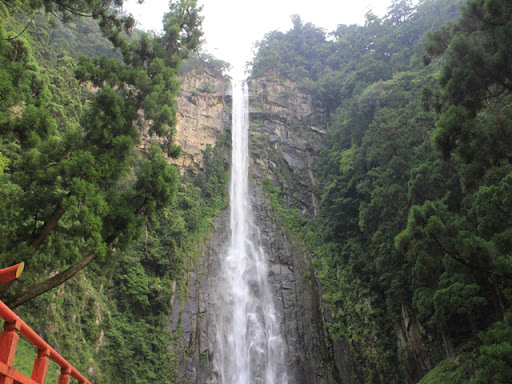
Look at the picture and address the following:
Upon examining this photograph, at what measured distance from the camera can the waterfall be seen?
1444 cm

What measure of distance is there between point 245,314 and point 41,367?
1351 cm

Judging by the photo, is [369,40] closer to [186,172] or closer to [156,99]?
[186,172]

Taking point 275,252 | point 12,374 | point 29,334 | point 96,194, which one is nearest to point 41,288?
point 96,194

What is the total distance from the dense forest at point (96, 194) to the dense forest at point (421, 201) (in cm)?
491

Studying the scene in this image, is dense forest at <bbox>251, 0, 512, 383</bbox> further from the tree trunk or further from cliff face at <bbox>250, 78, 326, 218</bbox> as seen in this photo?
the tree trunk

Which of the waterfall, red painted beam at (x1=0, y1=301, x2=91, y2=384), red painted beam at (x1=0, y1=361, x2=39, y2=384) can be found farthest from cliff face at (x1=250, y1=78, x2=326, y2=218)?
red painted beam at (x1=0, y1=361, x2=39, y2=384)

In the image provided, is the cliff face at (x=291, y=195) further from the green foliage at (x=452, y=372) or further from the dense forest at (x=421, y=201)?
the green foliage at (x=452, y=372)

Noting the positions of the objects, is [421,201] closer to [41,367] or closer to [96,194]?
[96,194]

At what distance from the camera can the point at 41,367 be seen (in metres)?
3.30

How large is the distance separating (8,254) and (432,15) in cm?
2901

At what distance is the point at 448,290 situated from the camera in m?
9.33

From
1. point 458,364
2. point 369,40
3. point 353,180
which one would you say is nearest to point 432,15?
point 369,40

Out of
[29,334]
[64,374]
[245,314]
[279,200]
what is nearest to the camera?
[29,334]

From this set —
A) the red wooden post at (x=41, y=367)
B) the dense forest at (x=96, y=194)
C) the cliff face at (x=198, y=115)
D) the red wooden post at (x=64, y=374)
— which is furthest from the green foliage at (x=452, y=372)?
the cliff face at (x=198, y=115)
